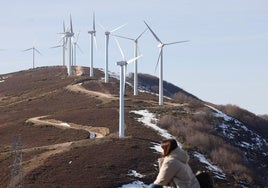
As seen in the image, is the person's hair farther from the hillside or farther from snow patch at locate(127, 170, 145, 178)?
snow patch at locate(127, 170, 145, 178)

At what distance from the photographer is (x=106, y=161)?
62344 millimetres

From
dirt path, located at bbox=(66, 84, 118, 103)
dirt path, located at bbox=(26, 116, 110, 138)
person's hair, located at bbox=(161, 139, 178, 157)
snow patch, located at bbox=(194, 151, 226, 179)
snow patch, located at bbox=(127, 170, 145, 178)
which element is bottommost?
dirt path, located at bbox=(66, 84, 118, 103)

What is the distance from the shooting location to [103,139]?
7112 centimetres

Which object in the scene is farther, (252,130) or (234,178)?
(252,130)

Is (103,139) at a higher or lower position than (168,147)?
lower

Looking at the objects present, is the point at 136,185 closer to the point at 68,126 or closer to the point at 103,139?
the point at 103,139

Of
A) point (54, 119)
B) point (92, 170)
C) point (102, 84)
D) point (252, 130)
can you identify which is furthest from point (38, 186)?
point (102, 84)

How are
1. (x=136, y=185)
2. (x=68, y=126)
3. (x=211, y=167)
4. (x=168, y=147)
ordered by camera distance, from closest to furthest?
(x=168, y=147) → (x=136, y=185) → (x=211, y=167) → (x=68, y=126)

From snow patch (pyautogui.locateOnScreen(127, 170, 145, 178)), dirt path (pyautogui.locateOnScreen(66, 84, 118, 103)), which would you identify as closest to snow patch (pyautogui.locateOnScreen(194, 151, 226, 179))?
snow patch (pyautogui.locateOnScreen(127, 170, 145, 178))

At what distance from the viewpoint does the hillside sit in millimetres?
58781

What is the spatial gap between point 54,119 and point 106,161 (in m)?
33.7

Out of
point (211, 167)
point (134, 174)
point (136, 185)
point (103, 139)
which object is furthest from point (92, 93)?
point (136, 185)

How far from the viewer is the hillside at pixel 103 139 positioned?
58.8 meters

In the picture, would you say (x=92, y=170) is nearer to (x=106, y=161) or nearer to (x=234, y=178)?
(x=106, y=161)
